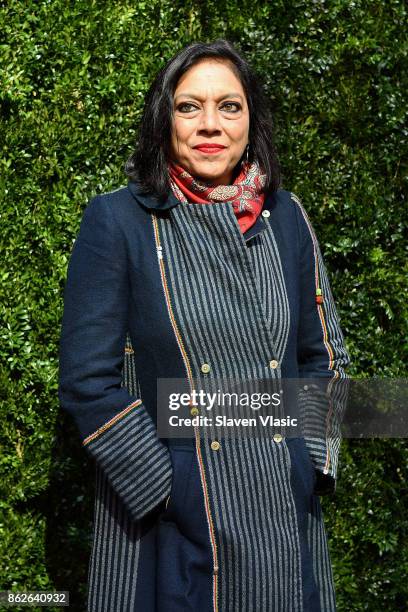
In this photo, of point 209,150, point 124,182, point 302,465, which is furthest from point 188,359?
point 124,182

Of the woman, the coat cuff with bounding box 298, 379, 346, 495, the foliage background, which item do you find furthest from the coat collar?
the foliage background

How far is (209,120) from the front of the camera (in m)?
2.47

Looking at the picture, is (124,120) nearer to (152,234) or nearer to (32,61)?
(32,61)

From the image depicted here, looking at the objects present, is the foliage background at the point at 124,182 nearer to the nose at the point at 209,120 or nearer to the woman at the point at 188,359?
the woman at the point at 188,359

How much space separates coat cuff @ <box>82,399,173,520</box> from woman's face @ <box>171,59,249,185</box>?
680 mm

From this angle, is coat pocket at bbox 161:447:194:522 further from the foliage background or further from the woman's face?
the foliage background

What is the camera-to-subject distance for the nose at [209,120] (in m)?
2.47

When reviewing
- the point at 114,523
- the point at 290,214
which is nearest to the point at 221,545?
the point at 114,523

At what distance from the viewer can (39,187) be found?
3350 mm

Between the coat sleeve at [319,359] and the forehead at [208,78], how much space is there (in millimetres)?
456

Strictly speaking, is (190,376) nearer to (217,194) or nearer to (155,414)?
(155,414)

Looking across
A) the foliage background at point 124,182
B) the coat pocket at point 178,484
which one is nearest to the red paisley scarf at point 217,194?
the coat pocket at point 178,484

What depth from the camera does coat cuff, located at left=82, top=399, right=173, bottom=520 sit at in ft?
7.54

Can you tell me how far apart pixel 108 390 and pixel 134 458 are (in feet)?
0.60
